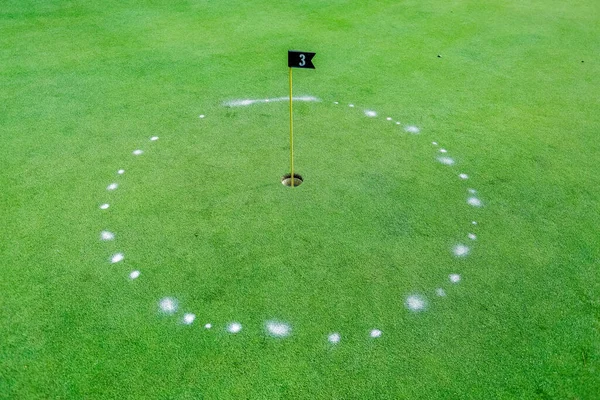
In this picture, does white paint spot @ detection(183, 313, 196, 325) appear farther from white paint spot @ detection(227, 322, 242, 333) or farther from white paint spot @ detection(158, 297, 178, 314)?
white paint spot @ detection(227, 322, 242, 333)

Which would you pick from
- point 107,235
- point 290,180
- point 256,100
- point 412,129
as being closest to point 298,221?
point 290,180

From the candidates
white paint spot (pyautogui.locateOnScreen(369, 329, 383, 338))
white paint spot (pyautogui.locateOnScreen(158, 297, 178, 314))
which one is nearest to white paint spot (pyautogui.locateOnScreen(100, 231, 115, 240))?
white paint spot (pyautogui.locateOnScreen(158, 297, 178, 314))

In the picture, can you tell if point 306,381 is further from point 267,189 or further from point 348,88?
point 348,88

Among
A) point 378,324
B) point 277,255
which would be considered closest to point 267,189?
point 277,255

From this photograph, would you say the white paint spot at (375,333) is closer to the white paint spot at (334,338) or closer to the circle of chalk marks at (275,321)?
the circle of chalk marks at (275,321)

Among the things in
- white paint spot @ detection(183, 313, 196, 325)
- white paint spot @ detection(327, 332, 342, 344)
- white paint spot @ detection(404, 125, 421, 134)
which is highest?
white paint spot @ detection(404, 125, 421, 134)

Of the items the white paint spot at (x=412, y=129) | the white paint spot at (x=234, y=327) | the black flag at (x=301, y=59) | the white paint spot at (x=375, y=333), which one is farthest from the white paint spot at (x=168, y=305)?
the white paint spot at (x=412, y=129)
